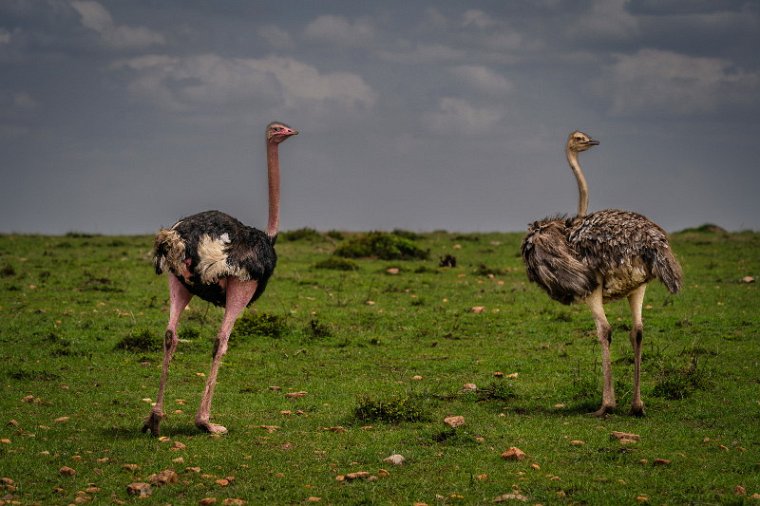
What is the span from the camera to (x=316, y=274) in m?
22.2

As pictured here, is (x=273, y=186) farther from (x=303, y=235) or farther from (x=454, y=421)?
(x=303, y=235)

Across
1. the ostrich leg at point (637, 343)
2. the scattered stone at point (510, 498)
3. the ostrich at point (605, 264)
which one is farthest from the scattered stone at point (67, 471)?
the ostrich leg at point (637, 343)

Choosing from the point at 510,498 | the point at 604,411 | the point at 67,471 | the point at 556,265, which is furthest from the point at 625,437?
the point at 67,471

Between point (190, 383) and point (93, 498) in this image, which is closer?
point (93, 498)

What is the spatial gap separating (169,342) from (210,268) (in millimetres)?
864

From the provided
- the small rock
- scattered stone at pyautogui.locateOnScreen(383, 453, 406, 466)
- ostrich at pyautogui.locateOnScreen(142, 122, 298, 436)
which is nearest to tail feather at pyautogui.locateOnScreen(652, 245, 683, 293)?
the small rock

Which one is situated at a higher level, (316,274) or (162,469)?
(316,274)

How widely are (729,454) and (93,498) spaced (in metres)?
5.56

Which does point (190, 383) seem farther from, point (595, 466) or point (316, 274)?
point (316, 274)

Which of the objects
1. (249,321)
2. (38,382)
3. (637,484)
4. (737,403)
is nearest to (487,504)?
(637,484)

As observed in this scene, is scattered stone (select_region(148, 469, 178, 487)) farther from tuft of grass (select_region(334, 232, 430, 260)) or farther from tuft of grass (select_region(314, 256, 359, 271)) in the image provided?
tuft of grass (select_region(334, 232, 430, 260))

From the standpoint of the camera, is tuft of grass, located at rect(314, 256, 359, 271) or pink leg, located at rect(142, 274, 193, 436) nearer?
pink leg, located at rect(142, 274, 193, 436)

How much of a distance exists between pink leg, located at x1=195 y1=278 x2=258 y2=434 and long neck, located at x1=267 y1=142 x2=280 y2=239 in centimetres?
84

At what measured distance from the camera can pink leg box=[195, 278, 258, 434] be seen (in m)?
9.97
